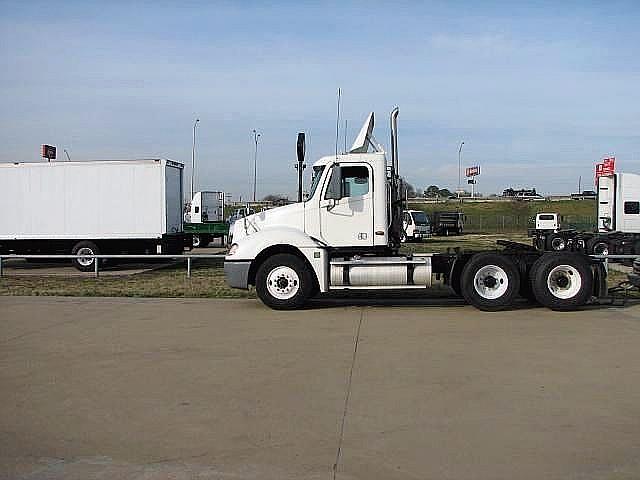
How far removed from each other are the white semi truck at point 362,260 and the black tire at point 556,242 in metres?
15.6

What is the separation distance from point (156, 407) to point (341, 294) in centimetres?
913

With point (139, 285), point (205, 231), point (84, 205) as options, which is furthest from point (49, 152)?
point (139, 285)

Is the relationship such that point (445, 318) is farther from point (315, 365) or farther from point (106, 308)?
point (106, 308)

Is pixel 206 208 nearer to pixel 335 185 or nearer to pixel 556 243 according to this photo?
pixel 556 243

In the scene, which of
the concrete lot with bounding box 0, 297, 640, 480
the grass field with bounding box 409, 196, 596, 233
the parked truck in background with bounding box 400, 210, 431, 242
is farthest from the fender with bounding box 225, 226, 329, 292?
the grass field with bounding box 409, 196, 596, 233

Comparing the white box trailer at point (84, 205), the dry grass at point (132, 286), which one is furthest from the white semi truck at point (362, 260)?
the white box trailer at point (84, 205)

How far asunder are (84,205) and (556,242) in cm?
1755

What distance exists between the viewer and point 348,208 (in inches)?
530

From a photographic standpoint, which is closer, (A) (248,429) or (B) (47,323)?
(A) (248,429)

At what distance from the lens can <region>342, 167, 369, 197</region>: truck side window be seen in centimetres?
1340

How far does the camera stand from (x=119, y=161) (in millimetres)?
22156

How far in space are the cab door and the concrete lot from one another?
2086 mm

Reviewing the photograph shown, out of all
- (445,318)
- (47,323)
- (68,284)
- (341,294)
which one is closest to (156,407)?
(47,323)

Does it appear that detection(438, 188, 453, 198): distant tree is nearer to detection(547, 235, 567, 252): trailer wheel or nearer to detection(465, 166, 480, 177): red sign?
detection(465, 166, 480, 177): red sign
